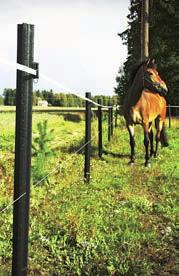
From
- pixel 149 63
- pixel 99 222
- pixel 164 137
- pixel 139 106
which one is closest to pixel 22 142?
pixel 99 222

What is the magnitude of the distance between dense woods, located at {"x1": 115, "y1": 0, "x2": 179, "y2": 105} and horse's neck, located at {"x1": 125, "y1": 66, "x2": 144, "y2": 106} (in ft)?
63.2

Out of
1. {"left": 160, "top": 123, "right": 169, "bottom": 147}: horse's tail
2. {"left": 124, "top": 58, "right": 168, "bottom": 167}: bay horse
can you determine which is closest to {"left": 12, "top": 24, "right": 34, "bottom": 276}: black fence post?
{"left": 124, "top": 58, "right": 168, "bottom": 167}: bay horse

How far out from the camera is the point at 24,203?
3.10 meters

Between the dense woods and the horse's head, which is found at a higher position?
the dense woods

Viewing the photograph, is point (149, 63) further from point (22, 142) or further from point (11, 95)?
point (22, 142)

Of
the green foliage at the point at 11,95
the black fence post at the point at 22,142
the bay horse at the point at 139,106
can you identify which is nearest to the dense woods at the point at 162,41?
the green foliage at the point at 11,95

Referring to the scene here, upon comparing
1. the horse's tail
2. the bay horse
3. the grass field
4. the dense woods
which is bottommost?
the grass field

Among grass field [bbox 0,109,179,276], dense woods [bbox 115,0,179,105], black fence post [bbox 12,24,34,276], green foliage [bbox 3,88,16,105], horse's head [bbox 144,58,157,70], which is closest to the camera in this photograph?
black fence post [bbox 12,24,34,276]

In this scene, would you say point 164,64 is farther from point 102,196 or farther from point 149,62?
point 102,196

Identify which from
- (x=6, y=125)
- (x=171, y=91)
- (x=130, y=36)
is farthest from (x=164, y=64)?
(x=6, y=125)

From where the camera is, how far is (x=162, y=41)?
102 ft

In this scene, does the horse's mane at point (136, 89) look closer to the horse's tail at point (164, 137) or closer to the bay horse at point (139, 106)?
the bay horse at point (139, 106)

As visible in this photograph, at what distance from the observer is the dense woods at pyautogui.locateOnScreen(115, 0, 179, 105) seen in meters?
30.2

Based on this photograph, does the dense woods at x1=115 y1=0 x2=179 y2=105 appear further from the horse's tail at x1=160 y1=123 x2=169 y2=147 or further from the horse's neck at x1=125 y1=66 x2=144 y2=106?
the horse's neck at x1=125 y1=66 x2=144 y2=106
